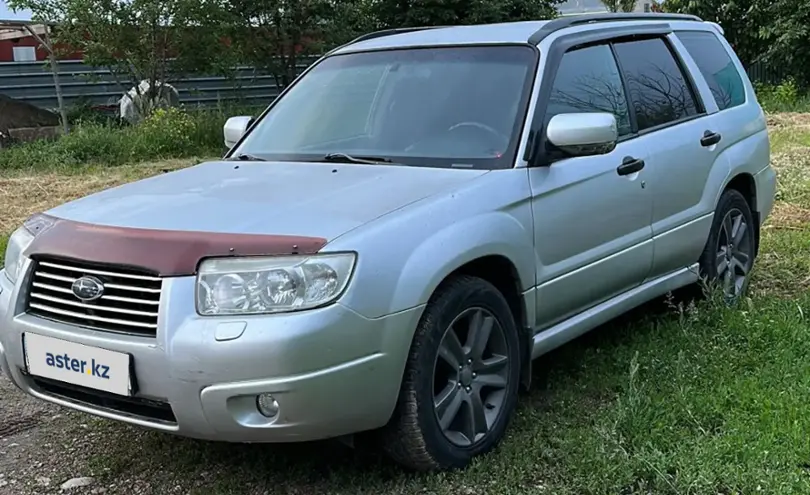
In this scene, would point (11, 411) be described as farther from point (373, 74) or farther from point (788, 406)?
point (788, 406)

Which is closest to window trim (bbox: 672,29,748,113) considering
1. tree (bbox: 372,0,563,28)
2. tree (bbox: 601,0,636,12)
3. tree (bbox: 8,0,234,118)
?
tree (bbox: 8,0,234,118)

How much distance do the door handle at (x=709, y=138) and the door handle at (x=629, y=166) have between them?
73cm

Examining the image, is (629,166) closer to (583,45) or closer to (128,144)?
(583,45)

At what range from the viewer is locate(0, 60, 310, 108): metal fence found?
1602 centimetres

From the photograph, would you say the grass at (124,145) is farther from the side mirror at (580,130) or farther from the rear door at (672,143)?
the side mirror at (580,130)

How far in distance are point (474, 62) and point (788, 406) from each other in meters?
1.98

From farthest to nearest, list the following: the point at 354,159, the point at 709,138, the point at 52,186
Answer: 1. the point at 52,186
2. the point at 709,138
3. the point at 354,159

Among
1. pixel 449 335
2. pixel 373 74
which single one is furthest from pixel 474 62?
pixel 449 335

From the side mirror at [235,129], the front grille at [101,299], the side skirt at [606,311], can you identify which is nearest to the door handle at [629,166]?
the side skirt at [606,311]

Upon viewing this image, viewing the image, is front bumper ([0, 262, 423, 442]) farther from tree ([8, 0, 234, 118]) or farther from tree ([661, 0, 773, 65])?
tree ([661, 0, 773, 65])

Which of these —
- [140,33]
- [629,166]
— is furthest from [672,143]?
[140,33]

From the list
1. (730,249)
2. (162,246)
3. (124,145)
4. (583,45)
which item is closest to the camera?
(162,246)

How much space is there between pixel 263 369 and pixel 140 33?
11.8m

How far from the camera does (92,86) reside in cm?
1659
